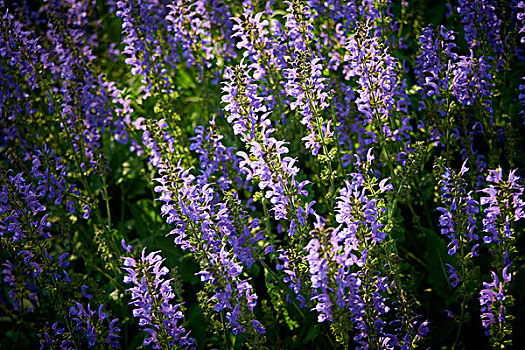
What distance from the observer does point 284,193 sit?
3389 millimetres

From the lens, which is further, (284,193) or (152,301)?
(284,193)

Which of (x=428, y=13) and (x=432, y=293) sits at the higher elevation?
(x=428, y=13)

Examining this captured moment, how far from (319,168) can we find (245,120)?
1.35 meters

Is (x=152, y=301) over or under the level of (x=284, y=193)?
under

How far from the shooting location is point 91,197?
5.18m

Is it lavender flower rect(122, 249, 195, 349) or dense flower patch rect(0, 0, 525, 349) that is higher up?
dense flower patch rect(0, 0, 525, 349)

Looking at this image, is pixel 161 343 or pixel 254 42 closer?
pixel 161 343

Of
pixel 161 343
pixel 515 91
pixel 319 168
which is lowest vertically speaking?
pixel 161 343

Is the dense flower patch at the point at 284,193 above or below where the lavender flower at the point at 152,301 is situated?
above

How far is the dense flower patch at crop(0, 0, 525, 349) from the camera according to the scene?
331 cm

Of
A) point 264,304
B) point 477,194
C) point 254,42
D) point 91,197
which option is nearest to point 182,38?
point 254,42

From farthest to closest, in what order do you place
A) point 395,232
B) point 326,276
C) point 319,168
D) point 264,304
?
1. point 319,168
2. point 395,232
3. point 264,304
4. point 326,276

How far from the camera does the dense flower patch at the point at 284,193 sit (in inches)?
130

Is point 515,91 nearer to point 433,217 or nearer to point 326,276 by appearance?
point 433,217
